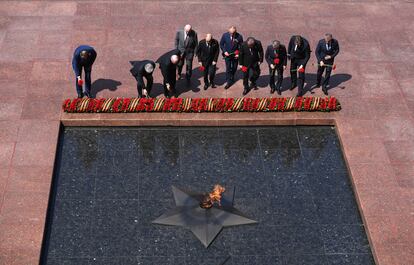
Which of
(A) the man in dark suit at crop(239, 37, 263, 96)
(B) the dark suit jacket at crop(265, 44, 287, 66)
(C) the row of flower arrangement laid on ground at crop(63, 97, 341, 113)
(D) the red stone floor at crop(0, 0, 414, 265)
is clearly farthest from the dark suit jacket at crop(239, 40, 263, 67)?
(D) the red stone floor at crop(0, 0, 414, 265)

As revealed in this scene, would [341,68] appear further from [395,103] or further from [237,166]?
[237,166]

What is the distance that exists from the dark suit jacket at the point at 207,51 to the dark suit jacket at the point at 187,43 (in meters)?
0.37

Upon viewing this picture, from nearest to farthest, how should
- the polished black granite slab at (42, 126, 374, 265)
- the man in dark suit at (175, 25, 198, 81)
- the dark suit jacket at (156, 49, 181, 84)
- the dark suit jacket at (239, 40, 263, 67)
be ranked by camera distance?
the polished black granite slab at (42, 126, 374, 265)
the dark suit jacket at (156, 49, 181, 84)
the dark suit jacket at (239, 40, 263, 67)
the man in dark suit at (175, 25, 198, 81)

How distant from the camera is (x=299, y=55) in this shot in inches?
714

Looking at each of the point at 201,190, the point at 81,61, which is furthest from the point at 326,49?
the point at 81,61

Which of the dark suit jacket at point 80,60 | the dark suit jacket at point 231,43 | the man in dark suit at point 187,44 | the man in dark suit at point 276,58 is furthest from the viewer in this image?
the dark suit jacket at point 231,43

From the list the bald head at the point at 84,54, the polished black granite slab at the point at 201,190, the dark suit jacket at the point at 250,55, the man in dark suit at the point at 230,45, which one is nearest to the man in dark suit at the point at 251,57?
the dark suit jacket at the point at 250,55

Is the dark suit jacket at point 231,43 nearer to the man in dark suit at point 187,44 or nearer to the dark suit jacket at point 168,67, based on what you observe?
the man in dark suit at point 187,44

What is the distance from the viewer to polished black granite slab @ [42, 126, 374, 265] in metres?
14.9

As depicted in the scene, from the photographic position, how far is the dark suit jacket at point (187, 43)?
723 inches

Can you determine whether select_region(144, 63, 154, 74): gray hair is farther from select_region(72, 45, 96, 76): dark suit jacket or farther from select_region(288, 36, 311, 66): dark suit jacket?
select_region(288, 36, 311, 66): dark suit jacket

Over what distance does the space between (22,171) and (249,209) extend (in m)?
5.55

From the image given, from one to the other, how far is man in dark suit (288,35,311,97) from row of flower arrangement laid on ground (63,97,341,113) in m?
0.69

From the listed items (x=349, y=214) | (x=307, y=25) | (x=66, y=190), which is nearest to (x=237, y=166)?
(x=349, y=214)
